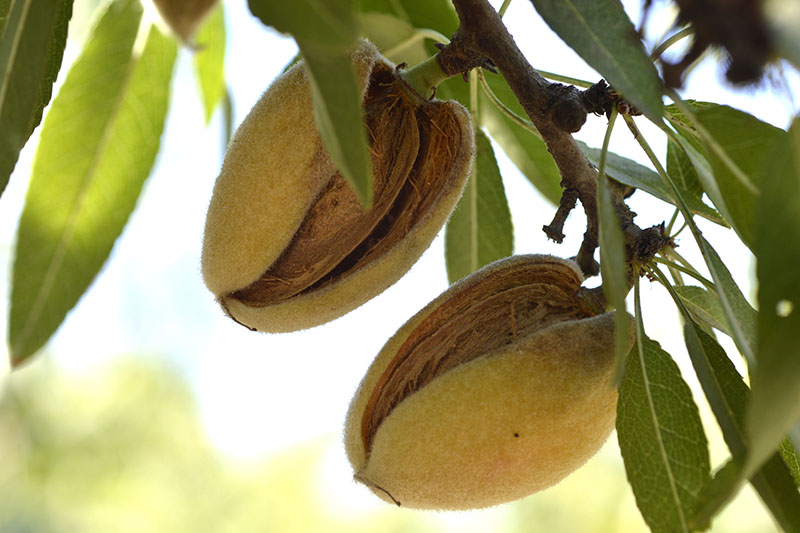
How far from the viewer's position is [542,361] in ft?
3.12

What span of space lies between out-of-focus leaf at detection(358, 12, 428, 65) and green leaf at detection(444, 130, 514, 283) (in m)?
0.22

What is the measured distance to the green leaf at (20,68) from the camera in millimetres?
881

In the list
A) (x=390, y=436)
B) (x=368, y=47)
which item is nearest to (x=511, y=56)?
(x=368, y=47)

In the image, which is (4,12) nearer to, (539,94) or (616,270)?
(539,94)

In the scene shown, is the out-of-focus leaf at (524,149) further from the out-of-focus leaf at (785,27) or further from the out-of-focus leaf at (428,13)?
the out-of-focus leaf at (785,27)

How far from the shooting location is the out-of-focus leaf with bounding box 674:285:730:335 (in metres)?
1.13

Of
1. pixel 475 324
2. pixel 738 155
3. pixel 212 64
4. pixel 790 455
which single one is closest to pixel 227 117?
pixel 212 64

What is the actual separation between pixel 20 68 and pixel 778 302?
76 centimetres

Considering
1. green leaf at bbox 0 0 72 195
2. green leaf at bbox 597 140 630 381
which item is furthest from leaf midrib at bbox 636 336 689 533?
green leaf at bbox 0 0 72 195

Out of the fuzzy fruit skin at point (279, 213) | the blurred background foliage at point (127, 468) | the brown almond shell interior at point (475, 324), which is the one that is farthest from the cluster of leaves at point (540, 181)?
the blurred background foliage at point (127, 468)

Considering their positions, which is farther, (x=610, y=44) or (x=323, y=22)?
(x=610, y=44)

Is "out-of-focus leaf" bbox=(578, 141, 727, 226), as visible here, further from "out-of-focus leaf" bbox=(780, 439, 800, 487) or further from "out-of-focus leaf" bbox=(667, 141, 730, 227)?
"out-of-focus leaf" bbox=(780, 439, 800, 487)

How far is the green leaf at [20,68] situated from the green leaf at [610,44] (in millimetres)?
513

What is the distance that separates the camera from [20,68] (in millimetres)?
883
